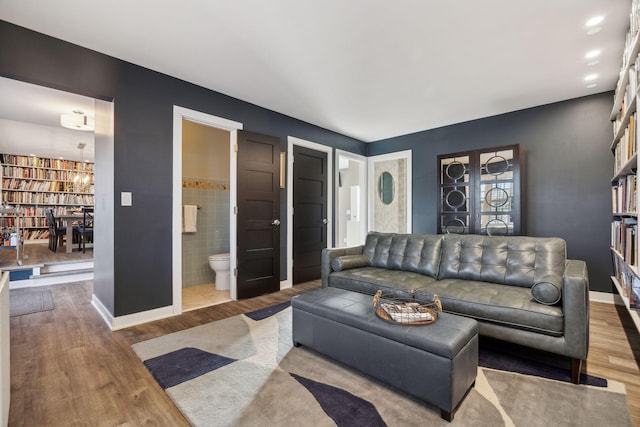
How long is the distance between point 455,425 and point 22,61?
12.8 feet

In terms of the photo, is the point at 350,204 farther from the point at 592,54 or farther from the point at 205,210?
the point at 592,54

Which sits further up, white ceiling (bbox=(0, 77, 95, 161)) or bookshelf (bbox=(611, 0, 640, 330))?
white ceiling (bbox=(0, 77, 95, 161))

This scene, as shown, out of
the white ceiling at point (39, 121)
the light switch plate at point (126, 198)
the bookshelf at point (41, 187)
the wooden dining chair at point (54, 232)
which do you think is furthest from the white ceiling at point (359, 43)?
the bookshelf at point (41, 187)

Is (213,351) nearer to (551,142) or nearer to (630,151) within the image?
(630,151)

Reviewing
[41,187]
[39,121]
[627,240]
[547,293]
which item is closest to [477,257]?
[547,293]

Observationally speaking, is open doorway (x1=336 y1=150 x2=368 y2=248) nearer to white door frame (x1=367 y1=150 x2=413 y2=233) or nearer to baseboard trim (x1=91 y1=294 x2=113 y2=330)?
white door frame (x1=367 y1=150 x2=413 y2=233)

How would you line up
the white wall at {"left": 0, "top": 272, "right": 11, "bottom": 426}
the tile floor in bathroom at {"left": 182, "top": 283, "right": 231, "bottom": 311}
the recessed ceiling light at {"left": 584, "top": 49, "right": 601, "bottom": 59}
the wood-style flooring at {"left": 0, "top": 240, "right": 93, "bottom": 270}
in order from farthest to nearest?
1. the wood-style flooring at {"left": 0, "top": 240, "right": 93, "bottom": 270}
2. the tile floor in bathroom at {"left": 182, "top": 283, "right": 231, "bottom": 311}
3. the recessed ceiling light at {"left": 584, "top": 49, "right": 601, "bottom": 59}
4. the white wall at {"left": 0, "top": 272, "right": 11, "bottom": 426}

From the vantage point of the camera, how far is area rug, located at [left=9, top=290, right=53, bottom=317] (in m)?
3.19

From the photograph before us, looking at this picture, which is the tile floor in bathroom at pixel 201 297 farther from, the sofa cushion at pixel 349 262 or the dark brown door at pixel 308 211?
the sofa cushion at pixel 349 262

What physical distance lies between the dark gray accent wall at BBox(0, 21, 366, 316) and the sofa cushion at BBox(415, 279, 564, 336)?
2623 millimetres

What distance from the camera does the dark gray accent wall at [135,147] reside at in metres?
2.54

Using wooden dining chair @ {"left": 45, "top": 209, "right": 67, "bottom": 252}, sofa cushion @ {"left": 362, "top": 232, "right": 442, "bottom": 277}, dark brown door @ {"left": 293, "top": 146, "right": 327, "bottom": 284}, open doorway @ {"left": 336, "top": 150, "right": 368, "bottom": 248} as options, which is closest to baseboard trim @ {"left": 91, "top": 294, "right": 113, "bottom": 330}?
dark brown door @ {"left": 293, "top": 146, "right": 327, "bottom": 284}

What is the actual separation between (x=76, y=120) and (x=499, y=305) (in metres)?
5.79

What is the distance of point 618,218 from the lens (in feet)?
10.7
